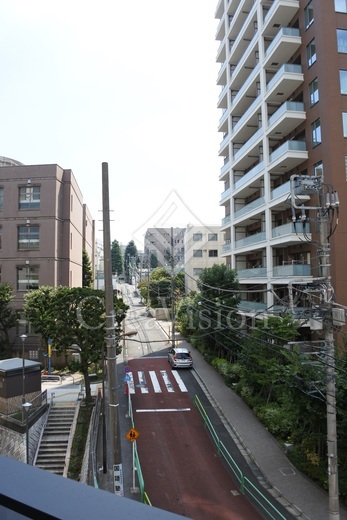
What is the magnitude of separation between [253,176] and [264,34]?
1073 cm

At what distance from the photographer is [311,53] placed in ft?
80.3

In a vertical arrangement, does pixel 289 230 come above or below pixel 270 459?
above

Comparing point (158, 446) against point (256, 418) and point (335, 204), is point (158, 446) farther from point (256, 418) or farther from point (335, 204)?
point (335, 204)

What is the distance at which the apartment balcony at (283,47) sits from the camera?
25125 millimetres

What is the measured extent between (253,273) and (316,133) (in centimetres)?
1176

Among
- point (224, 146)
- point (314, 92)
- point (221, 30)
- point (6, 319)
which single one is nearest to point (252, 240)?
point (314, 92)

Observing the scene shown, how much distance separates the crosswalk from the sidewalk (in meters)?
2.42

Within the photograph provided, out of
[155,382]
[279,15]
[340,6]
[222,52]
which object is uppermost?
[222,52]

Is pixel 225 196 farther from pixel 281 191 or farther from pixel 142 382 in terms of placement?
pixel 142 382

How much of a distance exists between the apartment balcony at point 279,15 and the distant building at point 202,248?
3497 cm

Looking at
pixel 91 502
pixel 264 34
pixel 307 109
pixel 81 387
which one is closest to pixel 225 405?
pixel 81 387

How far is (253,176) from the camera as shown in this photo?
3042cm

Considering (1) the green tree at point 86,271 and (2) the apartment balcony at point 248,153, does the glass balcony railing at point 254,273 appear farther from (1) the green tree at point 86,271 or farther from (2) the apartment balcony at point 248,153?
(1) the green tree at point 86,271

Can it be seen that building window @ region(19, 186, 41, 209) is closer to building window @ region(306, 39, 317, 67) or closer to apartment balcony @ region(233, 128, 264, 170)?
apartment balcony @ region(233, 128, 264, 170)
